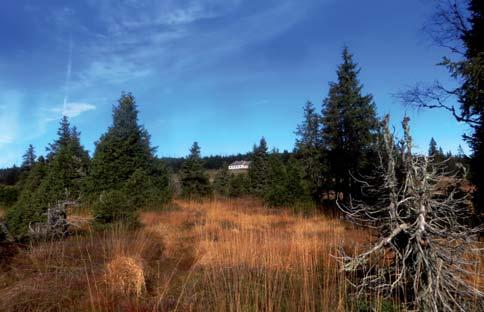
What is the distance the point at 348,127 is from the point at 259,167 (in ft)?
51.4

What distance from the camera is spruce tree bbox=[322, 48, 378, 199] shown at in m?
15.0

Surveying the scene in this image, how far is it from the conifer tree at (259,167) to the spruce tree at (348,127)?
10.3 meters

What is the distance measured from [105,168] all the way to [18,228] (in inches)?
201

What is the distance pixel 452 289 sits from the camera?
7.95 ft

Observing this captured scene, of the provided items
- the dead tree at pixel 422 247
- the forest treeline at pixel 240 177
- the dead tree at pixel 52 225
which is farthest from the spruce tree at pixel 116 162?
the dead tree at pixel 422 247

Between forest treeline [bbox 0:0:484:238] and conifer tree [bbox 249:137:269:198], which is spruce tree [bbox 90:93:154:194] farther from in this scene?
conifer tree [bbox 249:137:269:198]

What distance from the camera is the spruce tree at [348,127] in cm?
1503

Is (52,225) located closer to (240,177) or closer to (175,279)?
(175,279)

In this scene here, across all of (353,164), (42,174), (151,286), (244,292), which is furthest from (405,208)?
(353,164)

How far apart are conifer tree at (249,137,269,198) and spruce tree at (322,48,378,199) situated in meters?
10.3

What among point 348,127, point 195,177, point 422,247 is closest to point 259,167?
point 195,177

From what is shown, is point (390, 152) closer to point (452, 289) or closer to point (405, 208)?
point (405, 208)

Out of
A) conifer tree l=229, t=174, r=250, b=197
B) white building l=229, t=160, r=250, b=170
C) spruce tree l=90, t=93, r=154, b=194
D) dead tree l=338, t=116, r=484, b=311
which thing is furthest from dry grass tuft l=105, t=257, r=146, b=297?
white building l=229, t=160, r=250, b=170

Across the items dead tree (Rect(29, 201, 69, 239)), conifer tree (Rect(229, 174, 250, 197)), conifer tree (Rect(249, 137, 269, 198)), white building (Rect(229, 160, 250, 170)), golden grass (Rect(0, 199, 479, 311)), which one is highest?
white building (Rect(229, 160, 250, 170))
